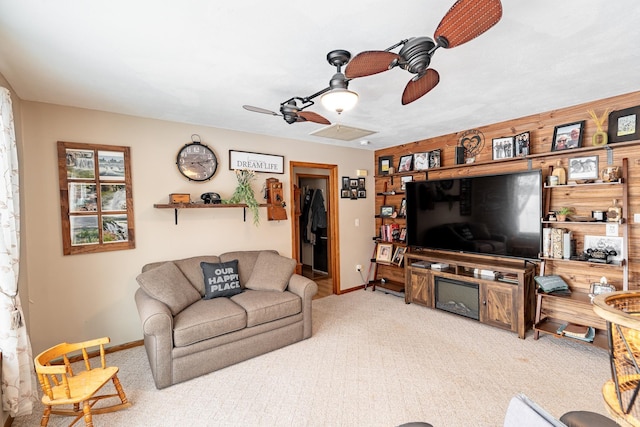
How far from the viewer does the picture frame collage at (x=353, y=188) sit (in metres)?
4.89

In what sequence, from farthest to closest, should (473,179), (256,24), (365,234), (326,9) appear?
(365,234)
(473,179)
(256,24)
(326,9)

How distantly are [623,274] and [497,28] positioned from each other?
8.43 ft

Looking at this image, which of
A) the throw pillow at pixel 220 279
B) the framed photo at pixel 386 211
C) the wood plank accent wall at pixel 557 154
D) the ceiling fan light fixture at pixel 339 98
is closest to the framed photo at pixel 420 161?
the wood plank accent wall at pixel 557 154

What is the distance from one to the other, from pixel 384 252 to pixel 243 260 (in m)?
2.45

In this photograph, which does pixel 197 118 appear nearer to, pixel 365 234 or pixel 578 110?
pixel 365 234

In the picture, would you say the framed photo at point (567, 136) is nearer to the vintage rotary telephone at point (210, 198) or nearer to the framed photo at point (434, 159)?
the framed photo at point (434, 159)

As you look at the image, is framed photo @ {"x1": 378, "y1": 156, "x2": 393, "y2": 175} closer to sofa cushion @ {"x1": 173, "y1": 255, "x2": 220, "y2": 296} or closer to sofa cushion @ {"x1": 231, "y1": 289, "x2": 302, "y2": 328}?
sofa cushion @ {"x1": 231, "y1": 289, "x2": 302, "y2": 328}

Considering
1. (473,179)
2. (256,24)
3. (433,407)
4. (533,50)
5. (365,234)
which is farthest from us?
(365,234)

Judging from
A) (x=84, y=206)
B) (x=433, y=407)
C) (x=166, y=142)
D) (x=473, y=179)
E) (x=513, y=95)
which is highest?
(x=513, y=95)

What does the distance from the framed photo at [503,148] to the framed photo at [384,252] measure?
2.03m

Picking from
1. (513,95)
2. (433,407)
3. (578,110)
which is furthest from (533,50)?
(433,407)

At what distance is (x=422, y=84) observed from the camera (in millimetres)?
1711

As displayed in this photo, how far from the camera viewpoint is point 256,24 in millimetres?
1615

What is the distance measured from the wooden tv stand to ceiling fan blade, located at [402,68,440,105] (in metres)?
2.42
